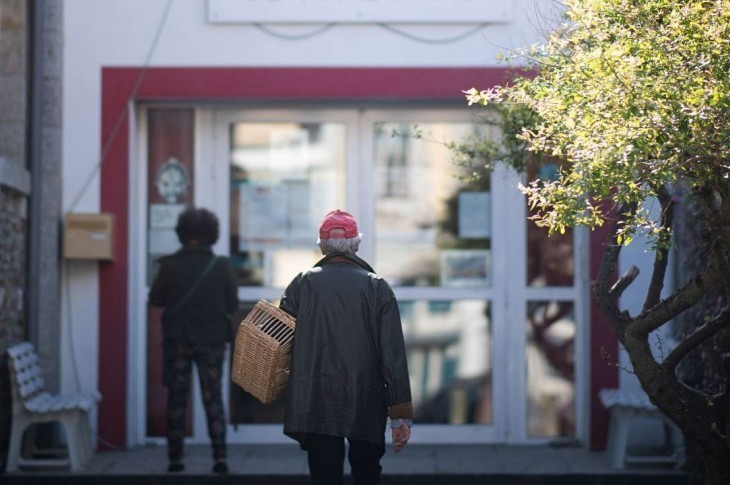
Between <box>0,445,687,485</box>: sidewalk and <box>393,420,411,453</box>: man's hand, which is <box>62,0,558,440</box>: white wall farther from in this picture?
<box>393,420,411,453</box>: man's hand

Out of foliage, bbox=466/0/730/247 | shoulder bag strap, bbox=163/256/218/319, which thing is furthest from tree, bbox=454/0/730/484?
shoulder bag strap, bbox=163/256/218/319

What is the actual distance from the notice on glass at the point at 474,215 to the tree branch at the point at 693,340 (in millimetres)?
3668

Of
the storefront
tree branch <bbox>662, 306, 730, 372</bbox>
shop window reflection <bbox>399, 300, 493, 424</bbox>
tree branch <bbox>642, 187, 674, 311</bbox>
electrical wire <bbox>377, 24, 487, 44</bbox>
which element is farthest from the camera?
shop window reflection <bbox>399, 300, 493, 424</bbox>

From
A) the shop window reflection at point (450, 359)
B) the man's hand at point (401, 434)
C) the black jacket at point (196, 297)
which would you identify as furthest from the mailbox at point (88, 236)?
the man's hand at point (401, 434)

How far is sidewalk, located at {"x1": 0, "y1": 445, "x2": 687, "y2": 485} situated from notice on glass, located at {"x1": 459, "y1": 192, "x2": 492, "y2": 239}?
4.96ft

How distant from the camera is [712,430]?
6.01 meters

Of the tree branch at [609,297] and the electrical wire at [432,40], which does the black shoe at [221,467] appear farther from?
the electrical wire at [432,40]

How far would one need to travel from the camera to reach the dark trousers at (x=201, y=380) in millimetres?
8258

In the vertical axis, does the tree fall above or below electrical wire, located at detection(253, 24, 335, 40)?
below

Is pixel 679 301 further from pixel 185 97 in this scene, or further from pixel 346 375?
pixel 185 97

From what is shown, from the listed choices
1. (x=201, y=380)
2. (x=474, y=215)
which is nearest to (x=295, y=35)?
(x=474, y=215)

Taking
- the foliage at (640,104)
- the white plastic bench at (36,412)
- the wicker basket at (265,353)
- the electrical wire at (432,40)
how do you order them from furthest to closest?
the electrical wire at (432,40), the white plastic bench at (36,412), the wicker basket at (265,353), the foliage at (640,104)

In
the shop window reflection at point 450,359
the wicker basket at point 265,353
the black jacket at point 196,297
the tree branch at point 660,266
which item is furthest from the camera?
the shop window reflection at point 450,359

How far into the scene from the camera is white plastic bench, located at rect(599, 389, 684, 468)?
8.48 metres
